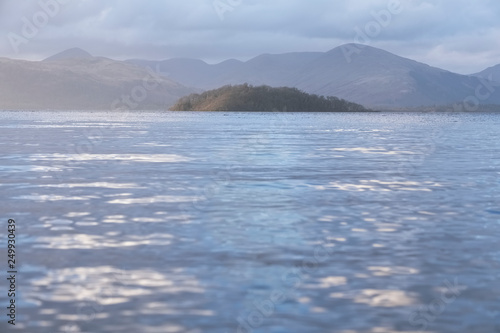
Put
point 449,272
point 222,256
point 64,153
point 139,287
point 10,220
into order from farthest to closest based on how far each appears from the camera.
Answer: point 64,153 < point 10,220 < point 222,256 < point 449,272 < point 139,287

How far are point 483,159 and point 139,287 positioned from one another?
102 feet

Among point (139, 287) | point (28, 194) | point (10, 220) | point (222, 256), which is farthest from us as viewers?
point (28, 194)

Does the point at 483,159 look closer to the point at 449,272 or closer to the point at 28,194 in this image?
the point at 28,194

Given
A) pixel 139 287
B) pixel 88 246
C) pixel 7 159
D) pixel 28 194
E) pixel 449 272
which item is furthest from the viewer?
pixel 7 159

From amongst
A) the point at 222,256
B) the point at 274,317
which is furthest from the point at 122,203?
the point at 274,317

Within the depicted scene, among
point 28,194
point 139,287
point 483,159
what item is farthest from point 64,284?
point 483,159

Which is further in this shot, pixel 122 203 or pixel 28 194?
pixel 28 194

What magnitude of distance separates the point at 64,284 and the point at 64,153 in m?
32.0

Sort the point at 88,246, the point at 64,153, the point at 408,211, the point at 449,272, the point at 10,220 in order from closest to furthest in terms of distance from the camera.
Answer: the point at 449,272 < the point at 88,246 < the point at 10,220 < the point at 408,211 < the point at 64,153

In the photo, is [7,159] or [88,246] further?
[7,159]

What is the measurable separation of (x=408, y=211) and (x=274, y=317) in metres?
10.4

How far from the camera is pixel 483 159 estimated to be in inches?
1550

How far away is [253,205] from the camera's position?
2033cm

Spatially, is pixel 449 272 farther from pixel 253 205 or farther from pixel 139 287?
pixel 253 205
